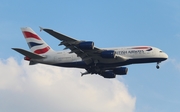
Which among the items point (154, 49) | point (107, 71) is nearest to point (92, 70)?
point (107, 71)

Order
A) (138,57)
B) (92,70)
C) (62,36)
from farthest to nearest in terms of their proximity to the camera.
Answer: (92,70)
(138,57)
(62,36)

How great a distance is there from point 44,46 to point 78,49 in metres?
11.1

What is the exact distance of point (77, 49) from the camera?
68.9 meters

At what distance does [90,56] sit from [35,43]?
12675 millimetres

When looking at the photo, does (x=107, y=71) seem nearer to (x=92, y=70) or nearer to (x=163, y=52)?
(x=92, y=70)

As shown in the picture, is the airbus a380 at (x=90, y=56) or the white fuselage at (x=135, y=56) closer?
the airbus a380 at (x=90, y=56)

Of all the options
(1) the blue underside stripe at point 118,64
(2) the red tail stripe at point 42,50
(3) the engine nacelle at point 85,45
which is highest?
(3) the engine nacelle at point 85,45

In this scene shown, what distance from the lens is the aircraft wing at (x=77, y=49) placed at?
212 feet

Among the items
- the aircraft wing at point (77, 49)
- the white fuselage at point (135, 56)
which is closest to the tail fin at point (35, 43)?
the white fuselage at point (135, 56)

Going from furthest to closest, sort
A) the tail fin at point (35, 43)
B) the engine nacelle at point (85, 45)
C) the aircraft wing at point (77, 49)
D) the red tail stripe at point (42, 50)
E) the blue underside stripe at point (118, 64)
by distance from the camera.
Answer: the tail fin at point (35, 43)
the red tail stripe at point (42, 50)
the blue underside stripe at point (118, 64)
the engine nacelle at point (85, 45)
the aircraft wing at point (77, 49)

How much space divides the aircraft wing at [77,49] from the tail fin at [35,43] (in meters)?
8.34

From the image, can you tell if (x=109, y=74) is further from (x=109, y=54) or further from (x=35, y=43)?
(x=35, y=43)

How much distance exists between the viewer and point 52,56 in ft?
245

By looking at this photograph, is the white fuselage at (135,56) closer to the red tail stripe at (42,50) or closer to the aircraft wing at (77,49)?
the aircraft wing at (77,49)
